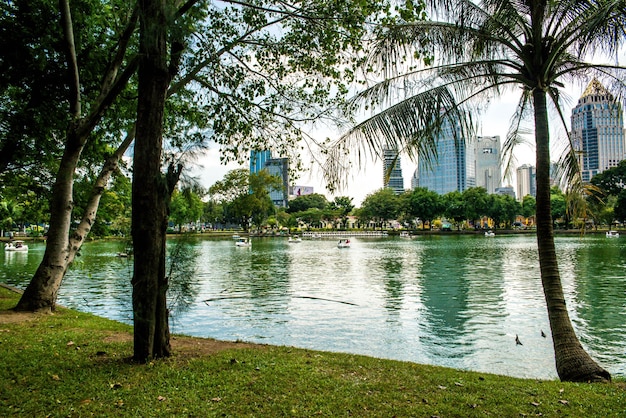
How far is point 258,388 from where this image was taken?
502 centimetres

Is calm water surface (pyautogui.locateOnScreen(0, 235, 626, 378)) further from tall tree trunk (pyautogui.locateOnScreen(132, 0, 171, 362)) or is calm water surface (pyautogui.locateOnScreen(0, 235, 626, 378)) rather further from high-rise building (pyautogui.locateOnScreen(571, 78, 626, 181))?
high-rise building (pyautogui.locateOnScreen(571, 78, 626, 181))

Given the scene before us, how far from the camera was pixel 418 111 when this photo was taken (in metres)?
7.20

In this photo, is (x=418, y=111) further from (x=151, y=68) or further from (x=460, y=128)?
(x=151, y=68)

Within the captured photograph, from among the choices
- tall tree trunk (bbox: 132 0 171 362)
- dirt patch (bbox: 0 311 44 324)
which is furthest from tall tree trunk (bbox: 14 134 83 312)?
tall tree trunk (bbox: 132 0 171 362)

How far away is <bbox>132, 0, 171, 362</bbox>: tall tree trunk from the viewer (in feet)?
18.4

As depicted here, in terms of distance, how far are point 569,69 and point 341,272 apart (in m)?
20.9

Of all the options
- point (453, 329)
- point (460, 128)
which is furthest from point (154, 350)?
point (453, 329)

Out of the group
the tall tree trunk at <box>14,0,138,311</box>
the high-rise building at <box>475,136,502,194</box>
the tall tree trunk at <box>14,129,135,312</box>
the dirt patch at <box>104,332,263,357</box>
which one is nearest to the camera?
the dirt patch at <box>104,332,263,357</box>

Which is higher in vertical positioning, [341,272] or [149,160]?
[149,160]

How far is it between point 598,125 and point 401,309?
8755 mm

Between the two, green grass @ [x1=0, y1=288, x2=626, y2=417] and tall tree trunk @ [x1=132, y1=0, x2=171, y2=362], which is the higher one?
tall tree trunk @ [x1=132, y1=0, x2=171, y2=362]

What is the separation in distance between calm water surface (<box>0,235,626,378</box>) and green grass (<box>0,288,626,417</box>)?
1.36 m

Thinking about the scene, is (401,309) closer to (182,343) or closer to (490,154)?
(490,154)

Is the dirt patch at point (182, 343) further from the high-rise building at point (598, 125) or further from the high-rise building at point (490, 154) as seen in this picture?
the high-rise building at point (598, 125)
